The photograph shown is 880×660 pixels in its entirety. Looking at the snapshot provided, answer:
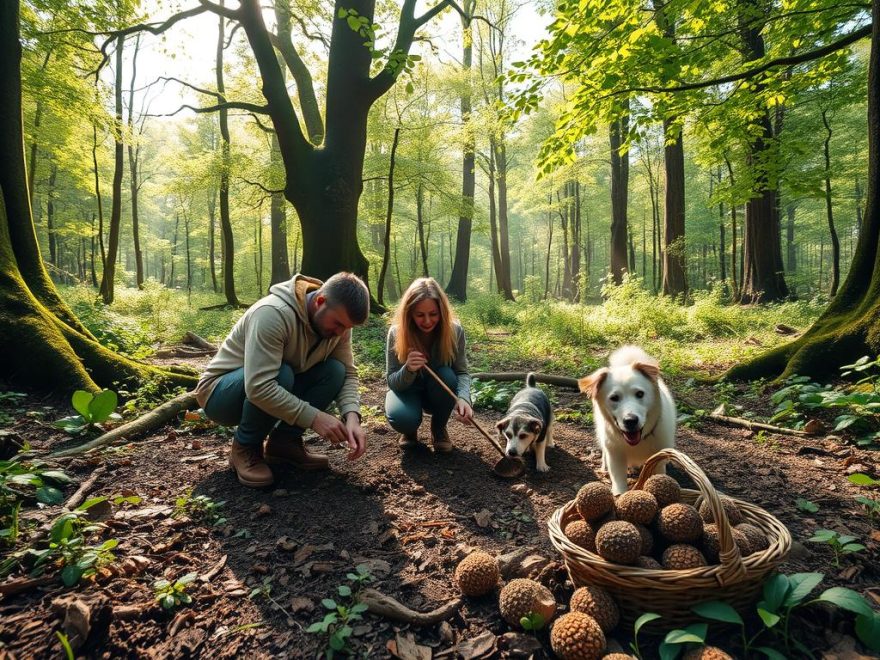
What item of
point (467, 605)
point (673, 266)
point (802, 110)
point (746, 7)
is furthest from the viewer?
point (802, 110)

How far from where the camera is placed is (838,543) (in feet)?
6.44

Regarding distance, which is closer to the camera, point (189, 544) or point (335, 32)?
point (189, 544)

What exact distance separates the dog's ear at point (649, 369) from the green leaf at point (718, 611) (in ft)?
4.82

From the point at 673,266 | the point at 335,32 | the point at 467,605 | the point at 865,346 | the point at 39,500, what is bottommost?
the point at 467,605

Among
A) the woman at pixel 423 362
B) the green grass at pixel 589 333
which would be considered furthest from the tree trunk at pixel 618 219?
the woman at pixel 423 362

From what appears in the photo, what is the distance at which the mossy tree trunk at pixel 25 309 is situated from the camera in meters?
3.92

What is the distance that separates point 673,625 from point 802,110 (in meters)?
21.8

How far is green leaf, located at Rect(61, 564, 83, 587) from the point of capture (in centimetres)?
175

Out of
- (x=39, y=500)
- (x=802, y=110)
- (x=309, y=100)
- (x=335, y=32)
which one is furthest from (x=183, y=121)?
(x=802, y=110)

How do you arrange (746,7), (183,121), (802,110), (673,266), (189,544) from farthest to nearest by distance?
(183,121) < (802,110) < (673,266) < (746,7) < (189,544)

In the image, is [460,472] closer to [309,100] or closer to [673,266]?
[673,266]

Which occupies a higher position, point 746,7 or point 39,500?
point 746,7

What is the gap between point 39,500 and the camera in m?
2.34

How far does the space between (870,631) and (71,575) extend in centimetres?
309
